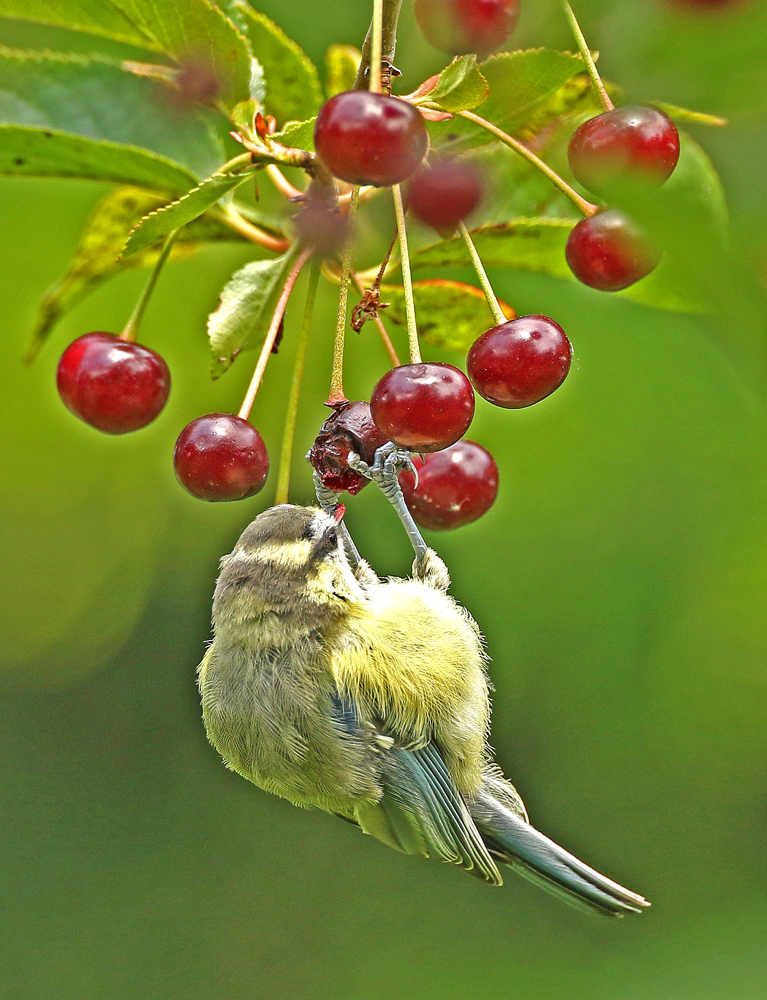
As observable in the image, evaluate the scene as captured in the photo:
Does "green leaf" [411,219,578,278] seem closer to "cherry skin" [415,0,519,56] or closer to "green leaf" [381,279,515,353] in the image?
"green leaf" [381,279,515,353]

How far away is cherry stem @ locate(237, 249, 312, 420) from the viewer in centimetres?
144

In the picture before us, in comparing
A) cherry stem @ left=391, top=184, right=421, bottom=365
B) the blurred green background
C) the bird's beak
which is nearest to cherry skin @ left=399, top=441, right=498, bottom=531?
the bird's beak

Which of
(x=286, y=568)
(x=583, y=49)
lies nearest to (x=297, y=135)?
(x=583, y=49)

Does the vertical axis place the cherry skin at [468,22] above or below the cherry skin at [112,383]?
above

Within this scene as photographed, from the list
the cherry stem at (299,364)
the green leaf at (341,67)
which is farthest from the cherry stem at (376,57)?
the green leaf at (341,67)

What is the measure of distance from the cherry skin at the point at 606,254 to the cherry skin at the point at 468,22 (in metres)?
0.26

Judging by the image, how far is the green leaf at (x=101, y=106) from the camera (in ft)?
5.35

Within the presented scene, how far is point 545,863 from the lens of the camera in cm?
209

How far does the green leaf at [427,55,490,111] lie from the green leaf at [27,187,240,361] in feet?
2.12

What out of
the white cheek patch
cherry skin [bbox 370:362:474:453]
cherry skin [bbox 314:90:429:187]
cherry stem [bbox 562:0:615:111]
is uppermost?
cherry stem [bbox 562:0:615:111]

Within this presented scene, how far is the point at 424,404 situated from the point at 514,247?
67 cm

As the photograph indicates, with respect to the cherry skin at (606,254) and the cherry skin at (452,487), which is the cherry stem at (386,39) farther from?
the cherry skin at (452,487)

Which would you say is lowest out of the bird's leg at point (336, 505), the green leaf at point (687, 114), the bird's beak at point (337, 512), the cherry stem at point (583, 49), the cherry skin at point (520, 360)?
the bird's leg at point (336, 505)

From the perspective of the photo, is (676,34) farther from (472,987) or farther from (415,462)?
(472,987)
